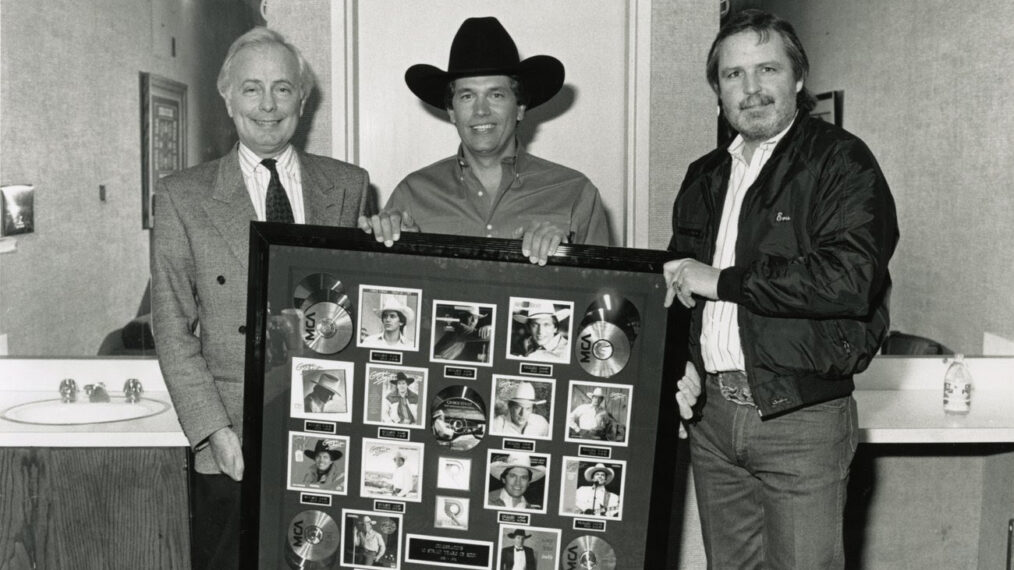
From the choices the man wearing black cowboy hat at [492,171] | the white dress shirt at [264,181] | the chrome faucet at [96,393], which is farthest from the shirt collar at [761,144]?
the chrome faucet at [96,393]

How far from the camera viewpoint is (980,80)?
10.8 feet

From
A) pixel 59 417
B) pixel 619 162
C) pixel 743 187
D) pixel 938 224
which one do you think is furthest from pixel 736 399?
pixel 59 417

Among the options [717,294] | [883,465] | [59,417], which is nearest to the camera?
[717,294]

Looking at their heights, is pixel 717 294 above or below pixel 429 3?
below

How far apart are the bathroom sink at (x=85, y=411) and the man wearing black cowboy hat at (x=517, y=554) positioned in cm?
155

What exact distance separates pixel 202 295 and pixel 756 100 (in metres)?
1.43

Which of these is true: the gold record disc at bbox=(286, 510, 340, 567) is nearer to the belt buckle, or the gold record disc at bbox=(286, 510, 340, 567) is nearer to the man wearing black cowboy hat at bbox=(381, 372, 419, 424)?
the man wearing black cowboy hat at bbox=(381, 372, 419, 424)

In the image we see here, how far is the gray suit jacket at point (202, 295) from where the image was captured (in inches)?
87.8

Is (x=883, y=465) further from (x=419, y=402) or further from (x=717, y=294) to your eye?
(x=419, y=402)

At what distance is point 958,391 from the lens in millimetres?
3107

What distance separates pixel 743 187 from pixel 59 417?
7.58ft

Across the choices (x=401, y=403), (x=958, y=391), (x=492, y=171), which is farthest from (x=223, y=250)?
(x=958, y=391)

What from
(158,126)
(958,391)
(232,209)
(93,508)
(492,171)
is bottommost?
(93,508)

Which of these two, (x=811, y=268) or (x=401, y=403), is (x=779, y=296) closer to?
(x=811, y=268)
